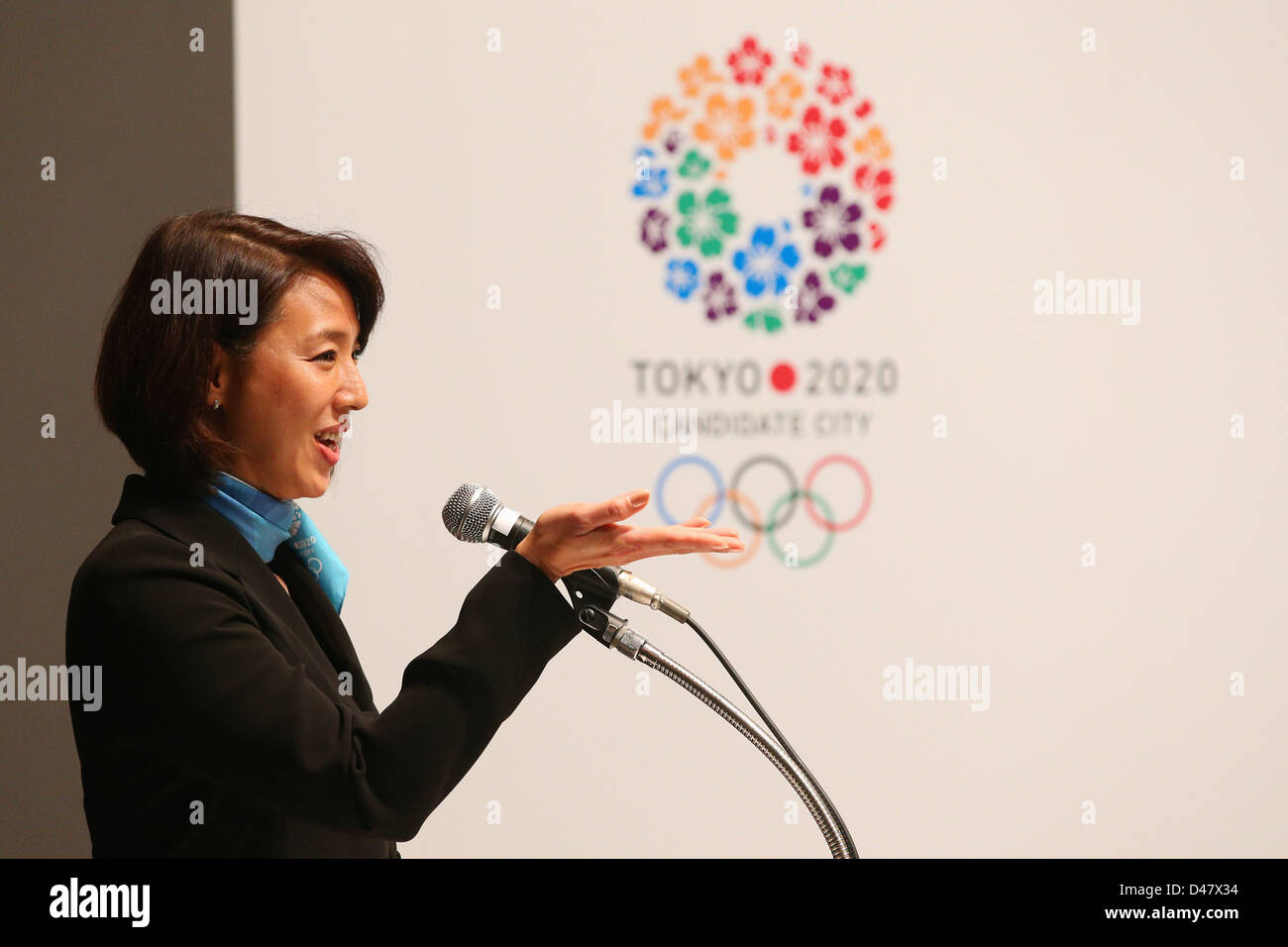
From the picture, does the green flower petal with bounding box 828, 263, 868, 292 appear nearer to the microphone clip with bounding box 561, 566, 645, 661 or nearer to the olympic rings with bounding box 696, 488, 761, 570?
the olympic rings with bounding box 696, 488, 761, 570

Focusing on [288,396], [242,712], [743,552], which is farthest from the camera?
[743,552]

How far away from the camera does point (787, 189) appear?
2482mm

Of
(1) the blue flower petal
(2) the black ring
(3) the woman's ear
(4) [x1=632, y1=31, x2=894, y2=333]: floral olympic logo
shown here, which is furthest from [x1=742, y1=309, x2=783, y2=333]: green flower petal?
(3) the woman's ear

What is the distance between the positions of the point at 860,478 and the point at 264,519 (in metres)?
1.54

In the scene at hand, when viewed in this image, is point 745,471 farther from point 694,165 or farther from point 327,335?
point 327,335

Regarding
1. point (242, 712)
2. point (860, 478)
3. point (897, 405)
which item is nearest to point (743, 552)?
point (860, 478)

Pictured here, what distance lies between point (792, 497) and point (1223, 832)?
129 centimetres

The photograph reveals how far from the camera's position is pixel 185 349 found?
1197 mm

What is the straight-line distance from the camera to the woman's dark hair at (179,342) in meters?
1.19

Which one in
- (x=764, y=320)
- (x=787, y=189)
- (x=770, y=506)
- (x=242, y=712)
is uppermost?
(x=787, y=189)

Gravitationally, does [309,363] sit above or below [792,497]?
above

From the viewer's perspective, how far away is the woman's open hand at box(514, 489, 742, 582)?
100 cm
